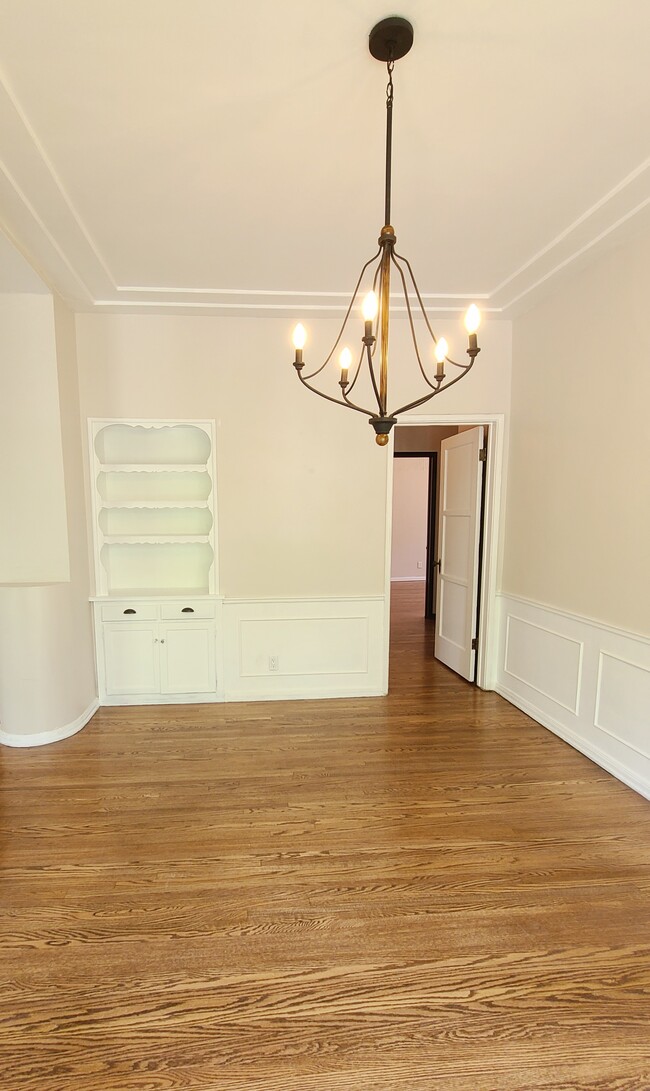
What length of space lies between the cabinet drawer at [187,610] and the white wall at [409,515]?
5.54 meters

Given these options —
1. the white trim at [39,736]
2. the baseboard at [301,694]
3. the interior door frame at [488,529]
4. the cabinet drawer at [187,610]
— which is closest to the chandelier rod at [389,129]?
the interior door frame at [488,529]

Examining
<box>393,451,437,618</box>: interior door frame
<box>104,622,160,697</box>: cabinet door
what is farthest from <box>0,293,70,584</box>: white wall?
<box>393,451,437,618</box>: interior door frame

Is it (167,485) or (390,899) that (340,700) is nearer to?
(390,899)

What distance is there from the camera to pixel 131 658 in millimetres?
3676

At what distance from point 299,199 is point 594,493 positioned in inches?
90.6

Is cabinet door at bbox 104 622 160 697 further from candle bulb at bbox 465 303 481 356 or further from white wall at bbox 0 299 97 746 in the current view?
candle bulb at bbox 465 303 481 356

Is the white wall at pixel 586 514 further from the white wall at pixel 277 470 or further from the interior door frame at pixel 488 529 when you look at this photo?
the white wall at pixel 277 470

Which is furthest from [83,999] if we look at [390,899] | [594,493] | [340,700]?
[594,493]

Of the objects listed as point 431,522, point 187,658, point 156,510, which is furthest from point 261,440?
point 431,522

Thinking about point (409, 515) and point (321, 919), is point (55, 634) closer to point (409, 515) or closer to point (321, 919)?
point (321, 919)

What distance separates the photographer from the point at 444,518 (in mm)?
4664

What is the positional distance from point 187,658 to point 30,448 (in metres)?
1.83

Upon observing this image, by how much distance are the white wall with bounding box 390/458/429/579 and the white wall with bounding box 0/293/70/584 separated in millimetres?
6397

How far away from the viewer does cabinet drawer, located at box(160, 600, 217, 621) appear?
11.9 feet
